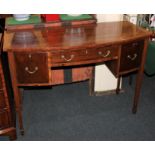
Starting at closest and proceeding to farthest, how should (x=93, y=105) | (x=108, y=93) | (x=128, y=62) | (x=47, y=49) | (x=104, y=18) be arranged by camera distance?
(x=47, y=49) → (x=128, y=62) → (x=104, y=18) → (x=93, y=105) → (x=108, y=93)

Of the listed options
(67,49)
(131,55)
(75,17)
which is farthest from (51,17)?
(131,55)

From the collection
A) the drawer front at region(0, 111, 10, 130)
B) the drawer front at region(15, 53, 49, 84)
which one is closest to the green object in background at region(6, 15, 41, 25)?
the drawer front at region(15, 53, 49, 84)

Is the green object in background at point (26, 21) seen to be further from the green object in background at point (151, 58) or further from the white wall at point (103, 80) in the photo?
the green object in background at point (151, 58)

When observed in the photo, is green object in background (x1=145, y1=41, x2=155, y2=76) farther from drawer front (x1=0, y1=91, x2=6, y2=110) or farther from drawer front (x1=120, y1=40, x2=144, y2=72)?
drawer front (x1=0, y1=91, x2=6, y2=110)

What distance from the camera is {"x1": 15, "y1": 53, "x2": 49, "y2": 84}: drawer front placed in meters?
1.66

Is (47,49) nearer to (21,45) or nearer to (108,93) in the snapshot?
(21,45)

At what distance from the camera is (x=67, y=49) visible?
1657mm

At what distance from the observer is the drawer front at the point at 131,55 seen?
1.88 meters

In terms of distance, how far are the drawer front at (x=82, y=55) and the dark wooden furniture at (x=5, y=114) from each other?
0.40 m

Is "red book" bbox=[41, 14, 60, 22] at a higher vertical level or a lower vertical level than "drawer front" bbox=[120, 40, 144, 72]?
higher

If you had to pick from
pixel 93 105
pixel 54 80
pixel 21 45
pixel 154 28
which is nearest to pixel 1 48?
pixel 21 45

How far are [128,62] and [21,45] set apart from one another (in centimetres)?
87

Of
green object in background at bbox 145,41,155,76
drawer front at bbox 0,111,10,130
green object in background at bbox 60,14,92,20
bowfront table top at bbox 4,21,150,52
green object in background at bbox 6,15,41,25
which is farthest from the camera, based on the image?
green object in background at bbox 145,41,155,76

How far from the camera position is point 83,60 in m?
1.76
